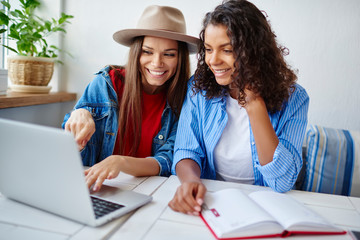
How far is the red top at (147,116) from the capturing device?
4.85 feet

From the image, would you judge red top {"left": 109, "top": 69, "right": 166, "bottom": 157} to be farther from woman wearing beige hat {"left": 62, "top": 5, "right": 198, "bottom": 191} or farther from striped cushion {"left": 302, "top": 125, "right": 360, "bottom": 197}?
striped cushion {"left": 302, "top": 125, "right": 360, "bottom": 197}

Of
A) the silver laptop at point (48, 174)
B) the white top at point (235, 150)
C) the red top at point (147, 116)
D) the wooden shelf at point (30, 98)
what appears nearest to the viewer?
the silver laptop at point (48, 174)

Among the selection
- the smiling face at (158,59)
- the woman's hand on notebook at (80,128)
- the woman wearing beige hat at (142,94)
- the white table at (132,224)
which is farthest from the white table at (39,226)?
the smiling face at (158,59)

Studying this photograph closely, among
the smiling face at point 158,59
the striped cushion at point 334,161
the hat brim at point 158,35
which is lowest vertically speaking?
the striped cushion at point 334,161

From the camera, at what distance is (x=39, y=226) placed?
66 cm

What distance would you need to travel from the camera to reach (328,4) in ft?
5.91

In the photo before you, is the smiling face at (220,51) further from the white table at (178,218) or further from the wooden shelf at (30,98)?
the wooden shelf at (30,98)

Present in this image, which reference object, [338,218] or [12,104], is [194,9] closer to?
[12,104]

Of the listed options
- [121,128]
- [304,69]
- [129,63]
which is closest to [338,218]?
[121,128]

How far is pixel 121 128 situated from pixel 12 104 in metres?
0.66

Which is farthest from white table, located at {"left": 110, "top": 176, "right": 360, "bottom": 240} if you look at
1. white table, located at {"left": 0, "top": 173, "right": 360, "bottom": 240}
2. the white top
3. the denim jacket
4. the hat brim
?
the hat brim

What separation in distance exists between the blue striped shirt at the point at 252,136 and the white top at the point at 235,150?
34mm

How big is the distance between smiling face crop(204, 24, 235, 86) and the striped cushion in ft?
2.71

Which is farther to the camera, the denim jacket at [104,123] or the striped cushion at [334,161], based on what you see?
the striped cushion at [334,161]
